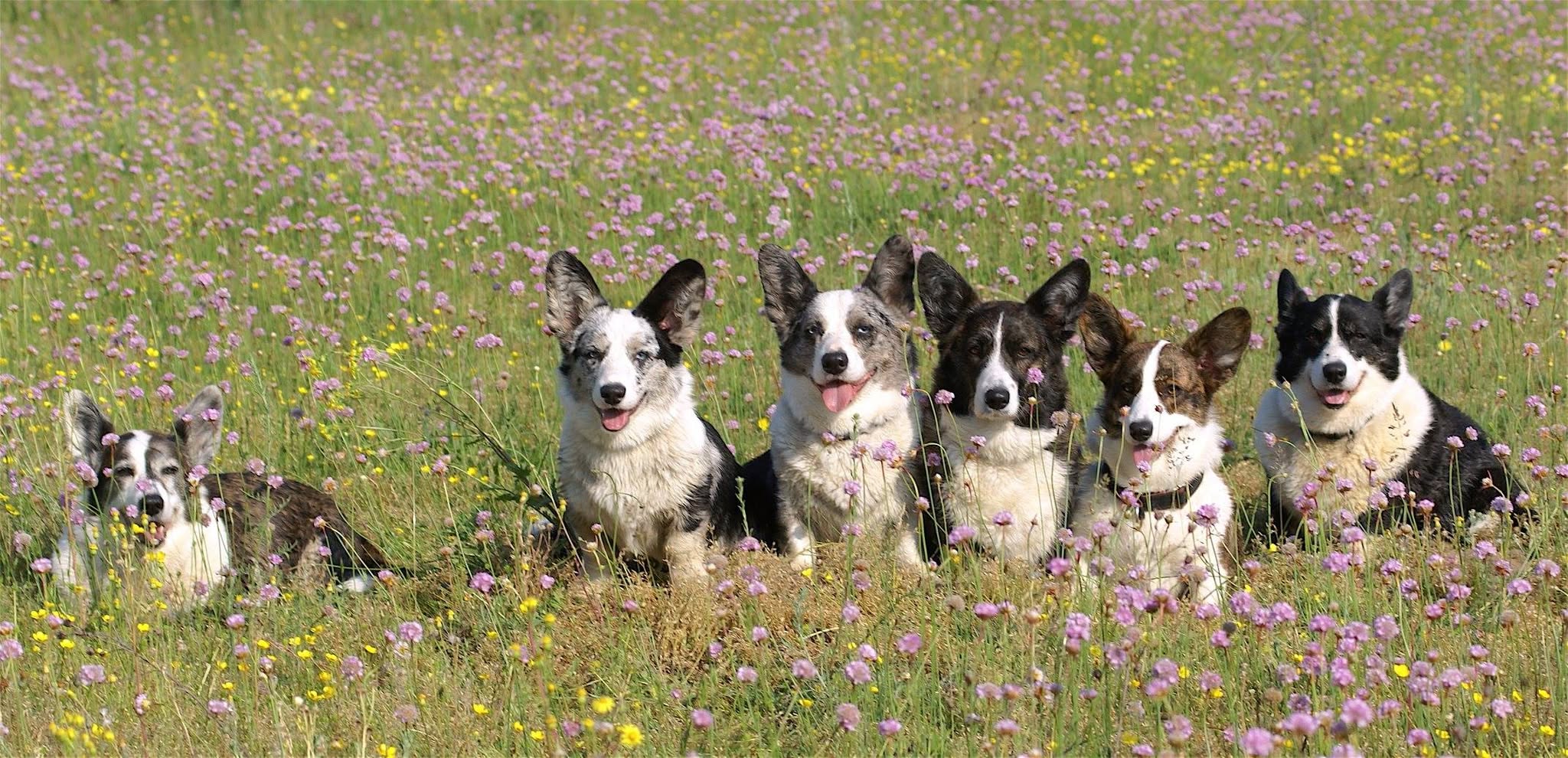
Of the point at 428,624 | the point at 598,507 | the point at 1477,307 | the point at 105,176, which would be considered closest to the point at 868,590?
the point at 598,507

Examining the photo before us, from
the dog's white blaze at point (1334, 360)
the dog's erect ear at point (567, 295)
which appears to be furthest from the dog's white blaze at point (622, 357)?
the dog's white blaze at point (1334, 360)

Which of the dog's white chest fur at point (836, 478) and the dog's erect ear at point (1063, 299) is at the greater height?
the dog's erect ear at point (1063, 299)

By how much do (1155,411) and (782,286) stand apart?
1678 mm

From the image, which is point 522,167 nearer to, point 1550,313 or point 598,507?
point 598,507

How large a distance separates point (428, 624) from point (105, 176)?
7449 mm

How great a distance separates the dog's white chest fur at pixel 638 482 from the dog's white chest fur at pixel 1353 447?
2393 millimetres

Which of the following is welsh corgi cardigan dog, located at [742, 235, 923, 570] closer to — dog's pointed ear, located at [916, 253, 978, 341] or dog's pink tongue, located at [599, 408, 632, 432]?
dog's pointed ear, located at [916, 253, 978, 341]

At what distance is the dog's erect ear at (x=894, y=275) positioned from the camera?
651 centimetres

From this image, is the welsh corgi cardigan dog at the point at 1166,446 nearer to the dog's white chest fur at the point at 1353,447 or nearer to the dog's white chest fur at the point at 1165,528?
the dog's white chest fur at the point at 1165,528

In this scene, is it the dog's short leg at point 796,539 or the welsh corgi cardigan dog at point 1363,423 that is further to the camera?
the welsh corgi cardigan dog at point 1363,423

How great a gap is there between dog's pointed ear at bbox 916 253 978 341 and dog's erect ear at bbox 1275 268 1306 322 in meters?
1.40

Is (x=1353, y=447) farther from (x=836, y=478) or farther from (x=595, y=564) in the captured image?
(x=595, y=564)

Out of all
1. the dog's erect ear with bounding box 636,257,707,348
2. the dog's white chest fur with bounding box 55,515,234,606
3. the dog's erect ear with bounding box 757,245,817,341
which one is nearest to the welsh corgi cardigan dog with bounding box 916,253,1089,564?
the dog's erect ear with bounding box 757,245,817,341

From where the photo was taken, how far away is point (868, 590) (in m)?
5.64
